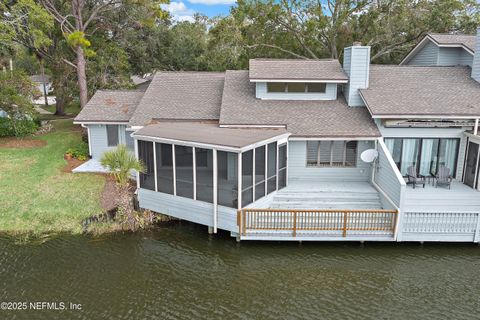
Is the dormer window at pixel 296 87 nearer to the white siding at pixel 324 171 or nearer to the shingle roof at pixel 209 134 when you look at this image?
the shingle roof at pixel 209 134

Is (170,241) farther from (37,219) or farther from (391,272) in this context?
(391,272)

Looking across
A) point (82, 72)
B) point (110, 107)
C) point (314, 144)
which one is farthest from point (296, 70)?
point (82, 72)

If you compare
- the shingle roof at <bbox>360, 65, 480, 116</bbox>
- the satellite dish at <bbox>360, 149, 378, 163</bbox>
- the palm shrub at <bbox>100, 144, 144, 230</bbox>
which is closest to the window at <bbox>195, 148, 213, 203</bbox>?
the palm shrub at <bbox>100, 144, 144, 230</bbox>

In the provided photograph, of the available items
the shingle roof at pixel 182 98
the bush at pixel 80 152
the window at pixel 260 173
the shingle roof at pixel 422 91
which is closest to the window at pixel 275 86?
the shingle roof at pixel 182 98

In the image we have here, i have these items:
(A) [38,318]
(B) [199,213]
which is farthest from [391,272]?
(A) [38,318]

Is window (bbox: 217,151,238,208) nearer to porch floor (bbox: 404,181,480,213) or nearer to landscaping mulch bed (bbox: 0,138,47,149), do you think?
porch floor (bbox: 404,181,480,213)

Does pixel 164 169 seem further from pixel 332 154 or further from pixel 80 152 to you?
pixel 80 152

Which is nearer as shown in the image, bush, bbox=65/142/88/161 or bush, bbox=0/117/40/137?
bush, bbox=65/142/88/161
